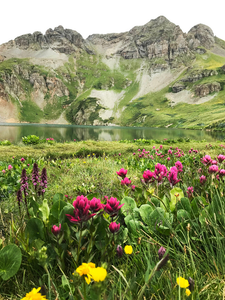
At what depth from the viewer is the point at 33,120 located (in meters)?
178

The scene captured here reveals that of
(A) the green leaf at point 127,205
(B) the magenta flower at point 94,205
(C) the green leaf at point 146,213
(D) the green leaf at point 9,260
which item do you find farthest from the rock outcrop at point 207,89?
(D) the green leaf at point 9,260

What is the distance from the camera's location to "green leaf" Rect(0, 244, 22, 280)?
133 centimetres

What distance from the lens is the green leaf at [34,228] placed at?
1652 millimetres

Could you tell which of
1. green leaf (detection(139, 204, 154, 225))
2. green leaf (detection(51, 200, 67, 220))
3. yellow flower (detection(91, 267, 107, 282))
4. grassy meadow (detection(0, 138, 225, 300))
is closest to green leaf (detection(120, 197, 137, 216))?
grassy meadow (detection(0, 138, 225, 300))

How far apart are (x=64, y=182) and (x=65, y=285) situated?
12.7 feet

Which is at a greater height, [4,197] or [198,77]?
[198,77]

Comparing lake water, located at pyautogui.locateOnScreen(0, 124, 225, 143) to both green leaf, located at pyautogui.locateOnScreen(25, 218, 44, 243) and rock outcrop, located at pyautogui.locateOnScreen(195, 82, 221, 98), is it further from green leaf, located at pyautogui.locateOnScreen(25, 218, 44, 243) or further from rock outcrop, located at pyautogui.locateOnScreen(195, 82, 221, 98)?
rock outcrop, located at pyautogui.locateOnScreen(195, 82, 221, 98)

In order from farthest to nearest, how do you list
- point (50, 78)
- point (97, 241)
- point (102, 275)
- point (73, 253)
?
1. point (50, 78)
2. point (97, 241)
3. point (73, 253)
4. point (102, 275)

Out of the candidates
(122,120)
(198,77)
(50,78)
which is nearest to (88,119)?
(122,120)

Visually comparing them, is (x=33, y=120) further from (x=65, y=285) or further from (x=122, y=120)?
(x=65, y=285)

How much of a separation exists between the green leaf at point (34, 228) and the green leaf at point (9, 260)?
278 millimetres

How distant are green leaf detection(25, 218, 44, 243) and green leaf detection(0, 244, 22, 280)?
0.91ft

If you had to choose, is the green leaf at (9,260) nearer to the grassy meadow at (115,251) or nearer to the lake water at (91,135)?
the grassy meadow at (115,251)

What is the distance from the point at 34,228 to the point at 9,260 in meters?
0.34
